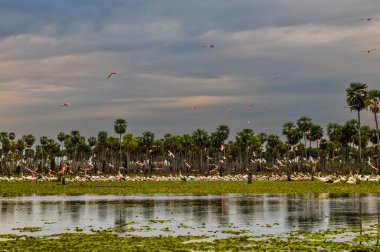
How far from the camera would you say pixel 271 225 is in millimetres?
39219

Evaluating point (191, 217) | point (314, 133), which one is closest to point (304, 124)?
point (314, 133)

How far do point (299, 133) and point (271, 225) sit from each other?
157m

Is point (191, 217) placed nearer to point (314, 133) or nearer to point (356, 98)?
point (356, 98)

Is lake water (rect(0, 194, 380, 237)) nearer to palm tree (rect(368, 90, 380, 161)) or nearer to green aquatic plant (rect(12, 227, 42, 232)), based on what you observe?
green aquatic plant (rect(12, 227, 42, 232))

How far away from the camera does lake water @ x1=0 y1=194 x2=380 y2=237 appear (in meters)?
37.9

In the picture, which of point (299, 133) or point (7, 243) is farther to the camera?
point (299, 133)

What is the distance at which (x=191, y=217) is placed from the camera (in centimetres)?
4525

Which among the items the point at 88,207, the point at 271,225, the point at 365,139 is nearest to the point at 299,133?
the point at 365,139

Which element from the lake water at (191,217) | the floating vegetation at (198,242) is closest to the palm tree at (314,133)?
the lake water at (191,217)

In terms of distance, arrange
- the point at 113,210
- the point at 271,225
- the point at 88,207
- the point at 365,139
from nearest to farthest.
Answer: the point at 271,225
the point at 113,210
the point at 88,207
the point at 365,139

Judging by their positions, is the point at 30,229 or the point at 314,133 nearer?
the point at 30,229

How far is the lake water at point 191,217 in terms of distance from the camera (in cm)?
3791

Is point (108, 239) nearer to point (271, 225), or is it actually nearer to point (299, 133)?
point (271, 225)

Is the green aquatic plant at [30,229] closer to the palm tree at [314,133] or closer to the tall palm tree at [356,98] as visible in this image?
the tall palm tree at [356,98]
